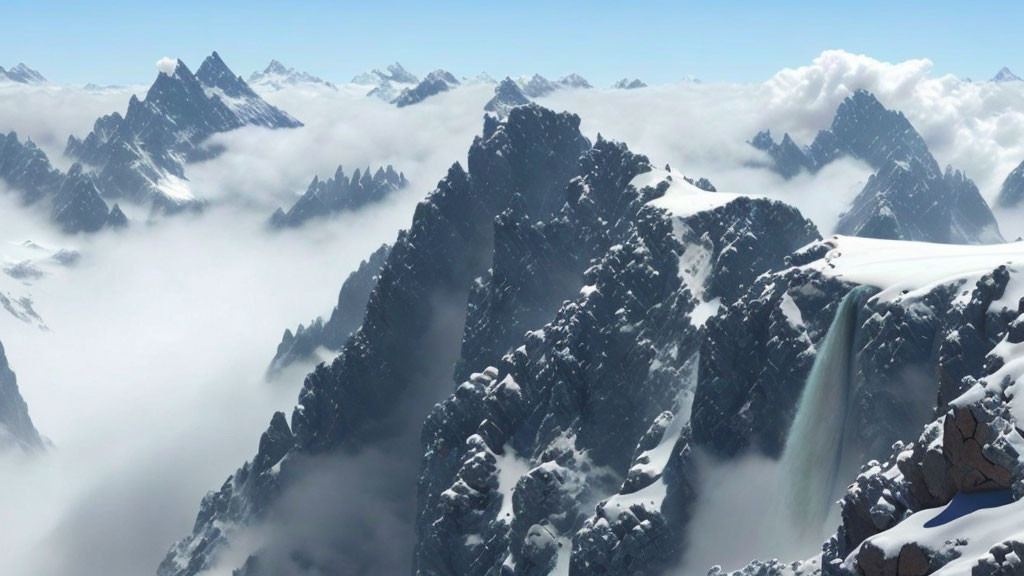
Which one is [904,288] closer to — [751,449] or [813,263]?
[813,263]

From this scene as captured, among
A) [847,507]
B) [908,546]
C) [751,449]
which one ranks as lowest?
[751,449]

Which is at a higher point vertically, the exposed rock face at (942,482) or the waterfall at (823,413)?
the exposed rock face at (942,482)

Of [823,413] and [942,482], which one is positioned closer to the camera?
[942,482]

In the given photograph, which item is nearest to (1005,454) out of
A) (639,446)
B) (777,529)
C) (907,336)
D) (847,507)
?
(847,507)

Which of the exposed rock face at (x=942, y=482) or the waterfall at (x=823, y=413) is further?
the waterfall at (x=823, y=413)

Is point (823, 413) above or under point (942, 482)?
under

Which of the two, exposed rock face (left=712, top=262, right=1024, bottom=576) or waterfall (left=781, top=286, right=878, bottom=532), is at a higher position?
exposed rock face (left=712, top=262, right=1024, bottom=576)

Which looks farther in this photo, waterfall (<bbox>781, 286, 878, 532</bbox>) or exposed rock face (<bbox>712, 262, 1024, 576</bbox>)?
waterfall (<bbox>781, 286, 878, 532</bbox>)

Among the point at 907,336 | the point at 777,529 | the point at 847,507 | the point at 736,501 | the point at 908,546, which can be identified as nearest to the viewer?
the point at 908,546
